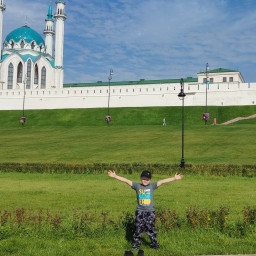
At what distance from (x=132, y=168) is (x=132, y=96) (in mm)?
60901

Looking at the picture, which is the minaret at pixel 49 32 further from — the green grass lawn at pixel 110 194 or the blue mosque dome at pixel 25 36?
the green grass lawn at pixel 110 194

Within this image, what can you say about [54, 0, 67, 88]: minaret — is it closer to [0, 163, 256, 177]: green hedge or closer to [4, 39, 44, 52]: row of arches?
[4, 39, 44, 52]: row of arches

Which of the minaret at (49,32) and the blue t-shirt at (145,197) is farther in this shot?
the minaret at (49,32)

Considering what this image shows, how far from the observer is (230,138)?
35.4 metres

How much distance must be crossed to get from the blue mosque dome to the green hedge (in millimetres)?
91136

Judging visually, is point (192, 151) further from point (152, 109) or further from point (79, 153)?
point (152, 109)

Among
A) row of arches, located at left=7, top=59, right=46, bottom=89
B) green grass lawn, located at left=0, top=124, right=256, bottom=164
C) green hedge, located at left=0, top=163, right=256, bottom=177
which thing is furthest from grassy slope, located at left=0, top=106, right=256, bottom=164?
row of arches, located at left=7, top=59, right=46, bottom=89

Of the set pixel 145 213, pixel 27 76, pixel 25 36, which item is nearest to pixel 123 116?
pixel 27 76

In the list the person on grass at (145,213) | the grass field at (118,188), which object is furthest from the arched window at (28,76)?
the person on grass at (145,213)

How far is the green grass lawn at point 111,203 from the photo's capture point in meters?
7.06

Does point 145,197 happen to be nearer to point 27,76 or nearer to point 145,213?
point 145,213

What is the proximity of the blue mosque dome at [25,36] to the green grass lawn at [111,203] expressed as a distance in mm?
93036

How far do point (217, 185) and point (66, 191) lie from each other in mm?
6721

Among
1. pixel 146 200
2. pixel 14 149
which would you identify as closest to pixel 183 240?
pixel 146 200
